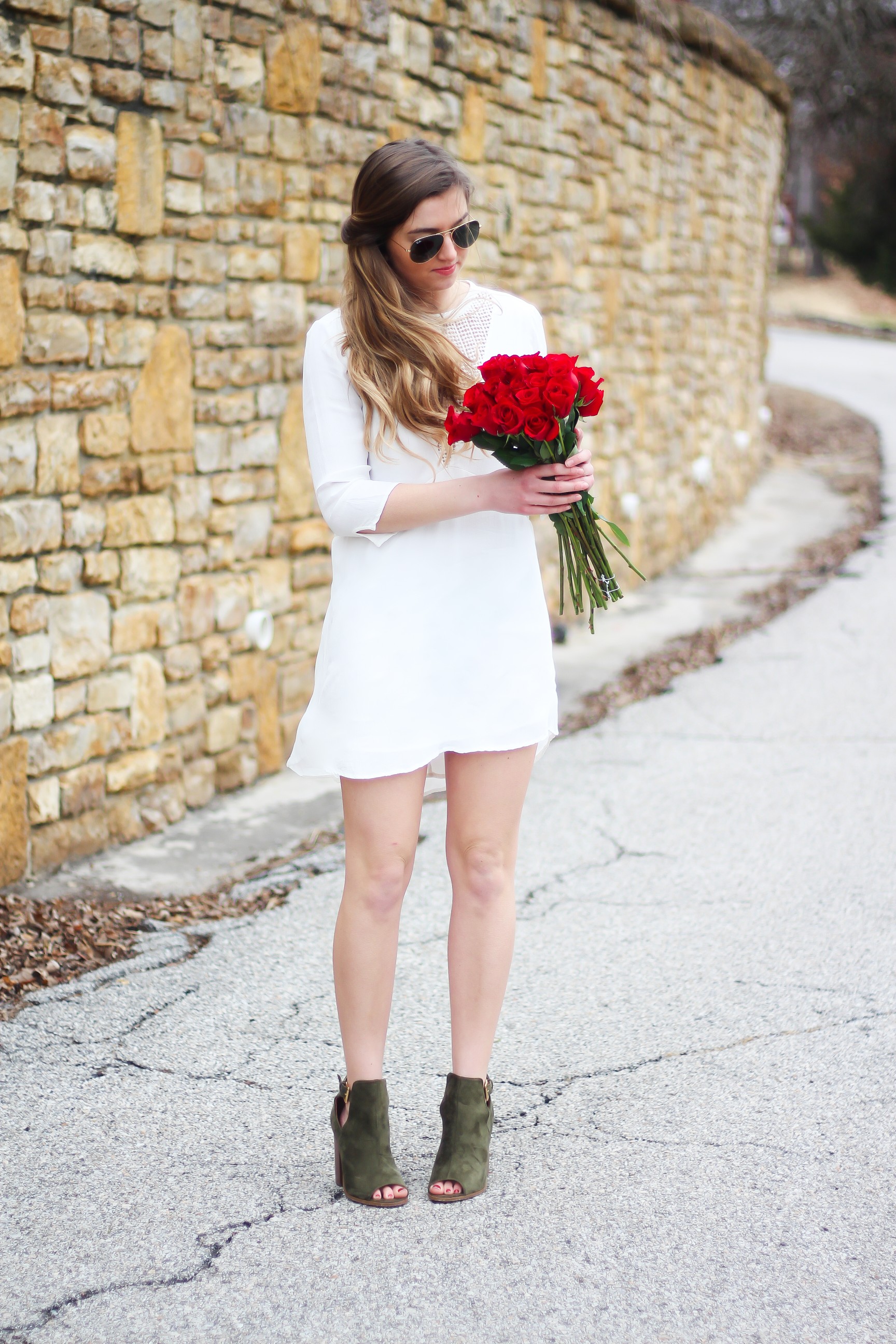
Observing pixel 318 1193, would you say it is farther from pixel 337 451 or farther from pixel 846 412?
pixel 846 412

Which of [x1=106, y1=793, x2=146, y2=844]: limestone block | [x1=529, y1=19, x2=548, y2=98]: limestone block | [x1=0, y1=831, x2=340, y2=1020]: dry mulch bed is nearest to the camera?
[x1=0, y1=831, x2=340, y2=1020]: dry mulch bed

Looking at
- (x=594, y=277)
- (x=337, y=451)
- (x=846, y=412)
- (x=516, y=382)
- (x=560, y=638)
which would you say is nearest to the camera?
(x=516, y=382)

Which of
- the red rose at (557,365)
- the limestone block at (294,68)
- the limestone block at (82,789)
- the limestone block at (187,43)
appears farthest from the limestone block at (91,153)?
the red rose at (557,365)

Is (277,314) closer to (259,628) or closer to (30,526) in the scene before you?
(259,628)

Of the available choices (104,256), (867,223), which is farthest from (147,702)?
(867,223)

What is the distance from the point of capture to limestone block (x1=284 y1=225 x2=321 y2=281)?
4.66 metres

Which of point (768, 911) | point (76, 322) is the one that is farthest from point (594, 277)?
point (768, 911)

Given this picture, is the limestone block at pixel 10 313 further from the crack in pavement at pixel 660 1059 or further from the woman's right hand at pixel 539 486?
the crack in pavement at pixel 660 1059

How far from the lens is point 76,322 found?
12.4 feet

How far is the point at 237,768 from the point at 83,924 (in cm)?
126

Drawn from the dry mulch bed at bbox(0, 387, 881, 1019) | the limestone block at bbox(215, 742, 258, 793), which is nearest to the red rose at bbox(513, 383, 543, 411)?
the dry mulch bed at bbox(0, 387, 881, 1019)

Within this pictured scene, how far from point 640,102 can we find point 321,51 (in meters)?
3.49

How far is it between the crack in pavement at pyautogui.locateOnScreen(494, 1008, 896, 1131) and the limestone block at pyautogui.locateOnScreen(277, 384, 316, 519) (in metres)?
2.66

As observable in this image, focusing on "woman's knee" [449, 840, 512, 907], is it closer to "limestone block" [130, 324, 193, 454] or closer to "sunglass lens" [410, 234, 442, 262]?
"sunglass lens" [410, 234, 442, 262]
